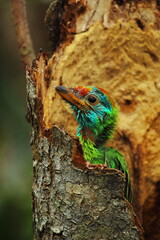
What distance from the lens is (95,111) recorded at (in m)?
4.22

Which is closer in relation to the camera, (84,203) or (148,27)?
(84,203)

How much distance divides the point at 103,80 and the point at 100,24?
1.80ft

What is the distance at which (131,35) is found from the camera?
15.4 feet

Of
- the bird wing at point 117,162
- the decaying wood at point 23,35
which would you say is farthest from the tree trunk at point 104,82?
the bird wing at point 117,162

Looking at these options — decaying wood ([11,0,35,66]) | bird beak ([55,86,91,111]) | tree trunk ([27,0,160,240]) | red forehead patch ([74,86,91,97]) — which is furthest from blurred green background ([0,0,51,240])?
red forehead patch ([74,86,91,97])

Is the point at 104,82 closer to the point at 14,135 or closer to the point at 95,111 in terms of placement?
the point at 95,111

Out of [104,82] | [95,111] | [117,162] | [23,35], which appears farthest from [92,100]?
[23,35]

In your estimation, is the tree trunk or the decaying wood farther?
the decaying wood

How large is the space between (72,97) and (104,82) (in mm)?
872

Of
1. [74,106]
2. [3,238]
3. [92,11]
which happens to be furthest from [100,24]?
[3,238]

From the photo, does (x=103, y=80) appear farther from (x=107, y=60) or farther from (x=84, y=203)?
(x=84, y=203)

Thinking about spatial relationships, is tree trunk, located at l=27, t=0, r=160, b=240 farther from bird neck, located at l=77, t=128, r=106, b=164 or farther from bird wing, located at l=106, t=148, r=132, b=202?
bird wing, located at l=106, t=148, r=132, b=202

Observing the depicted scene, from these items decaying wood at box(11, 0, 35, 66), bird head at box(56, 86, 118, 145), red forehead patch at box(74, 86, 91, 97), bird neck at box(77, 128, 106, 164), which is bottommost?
bird neck at box(77, 128, 106, 164)

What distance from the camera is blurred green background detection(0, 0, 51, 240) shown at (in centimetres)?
563
